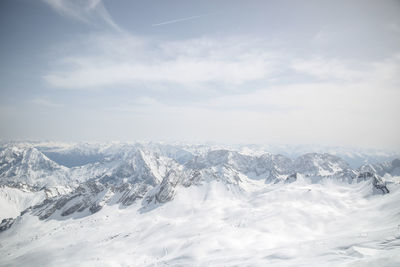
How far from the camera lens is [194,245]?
293 ft

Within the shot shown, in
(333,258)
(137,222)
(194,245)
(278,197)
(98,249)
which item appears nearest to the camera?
(333,258)

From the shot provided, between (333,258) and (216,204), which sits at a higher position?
(333,258)

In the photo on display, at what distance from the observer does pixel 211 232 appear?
10981 cm

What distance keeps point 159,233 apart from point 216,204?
73573 millimetres

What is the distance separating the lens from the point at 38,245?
120m

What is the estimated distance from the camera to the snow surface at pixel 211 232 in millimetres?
58500

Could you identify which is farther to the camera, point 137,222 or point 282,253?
point 137,222

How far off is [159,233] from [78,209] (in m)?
91.4

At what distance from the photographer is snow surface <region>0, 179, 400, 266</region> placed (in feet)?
192

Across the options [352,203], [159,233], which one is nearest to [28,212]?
[159,233]

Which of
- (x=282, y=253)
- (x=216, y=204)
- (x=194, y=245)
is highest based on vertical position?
(x=282, y=253)

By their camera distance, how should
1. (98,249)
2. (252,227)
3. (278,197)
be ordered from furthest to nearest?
(278,197) < (252,227) < (98,249)

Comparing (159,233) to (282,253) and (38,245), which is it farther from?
(282,253)

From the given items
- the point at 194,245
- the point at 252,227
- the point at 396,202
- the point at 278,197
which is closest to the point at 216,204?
the point at 278,197
